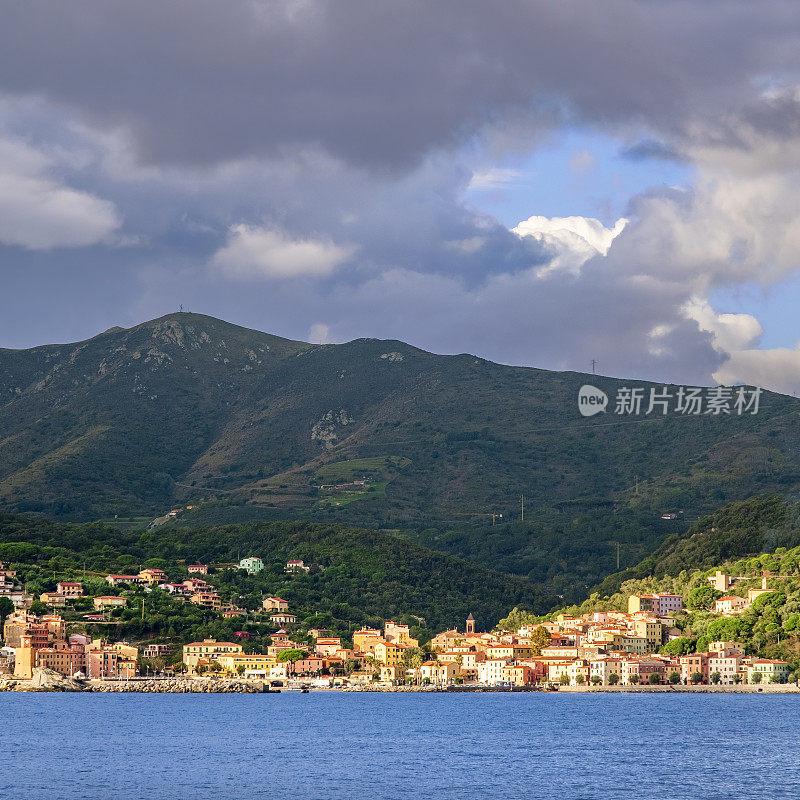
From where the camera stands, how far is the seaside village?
12500 centimetres

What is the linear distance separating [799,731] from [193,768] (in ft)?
110

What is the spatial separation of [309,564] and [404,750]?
325ft

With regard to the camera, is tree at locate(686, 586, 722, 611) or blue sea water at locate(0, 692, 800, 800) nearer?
blue sea water at locate(0, 692, 800, 800)

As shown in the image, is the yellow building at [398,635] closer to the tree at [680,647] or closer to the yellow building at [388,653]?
the yellow building at [388,653]

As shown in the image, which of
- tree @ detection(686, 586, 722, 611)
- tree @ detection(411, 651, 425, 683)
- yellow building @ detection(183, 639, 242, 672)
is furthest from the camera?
tree @ detection(686, 586, 722, 611)

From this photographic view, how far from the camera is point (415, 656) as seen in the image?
132 meters

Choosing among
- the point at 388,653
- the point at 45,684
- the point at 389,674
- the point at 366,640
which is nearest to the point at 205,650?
the point at 45,684

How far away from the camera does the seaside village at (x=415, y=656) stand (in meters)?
125

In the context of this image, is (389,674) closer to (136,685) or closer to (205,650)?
(205,650)

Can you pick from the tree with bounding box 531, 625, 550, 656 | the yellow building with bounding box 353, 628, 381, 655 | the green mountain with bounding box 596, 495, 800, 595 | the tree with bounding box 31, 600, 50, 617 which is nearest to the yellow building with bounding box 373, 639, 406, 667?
the yellow building with bounding box 353, 628, 381, 655

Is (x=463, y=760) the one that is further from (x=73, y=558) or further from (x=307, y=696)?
(x=73, y=558)

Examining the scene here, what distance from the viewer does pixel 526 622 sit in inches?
5901

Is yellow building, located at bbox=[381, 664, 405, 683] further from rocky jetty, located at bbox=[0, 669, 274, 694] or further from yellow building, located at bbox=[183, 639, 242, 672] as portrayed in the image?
yellow building, located at bbox=[183, 639, 242, 672]

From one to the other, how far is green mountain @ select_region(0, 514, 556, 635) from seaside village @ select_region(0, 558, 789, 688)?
782 centimetres
